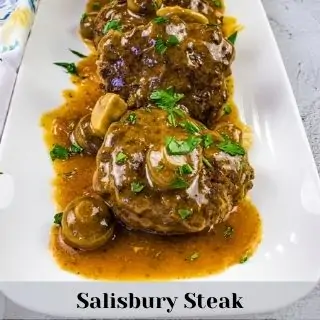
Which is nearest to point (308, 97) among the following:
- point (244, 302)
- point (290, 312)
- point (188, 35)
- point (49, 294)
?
point (188, 35)

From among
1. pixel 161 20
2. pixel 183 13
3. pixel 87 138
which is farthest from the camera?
pixel 183 13

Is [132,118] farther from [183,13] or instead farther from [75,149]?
[183,13]

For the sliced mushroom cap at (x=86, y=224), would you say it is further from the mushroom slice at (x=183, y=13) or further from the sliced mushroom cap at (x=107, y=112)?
the mushroom slice at (x=183, y=13)

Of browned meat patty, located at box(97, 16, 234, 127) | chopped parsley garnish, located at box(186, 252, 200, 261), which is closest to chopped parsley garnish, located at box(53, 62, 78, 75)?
browned meat patty, located at box(97, 16, 234, 127)

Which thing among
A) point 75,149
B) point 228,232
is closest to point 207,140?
point 228,232

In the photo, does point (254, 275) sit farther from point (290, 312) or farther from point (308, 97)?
point (308, 97)

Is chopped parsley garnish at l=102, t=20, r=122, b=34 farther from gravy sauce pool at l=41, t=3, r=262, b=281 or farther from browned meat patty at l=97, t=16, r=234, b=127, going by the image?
gravy sauce pool at l=41, t=3, r=262, b=281
